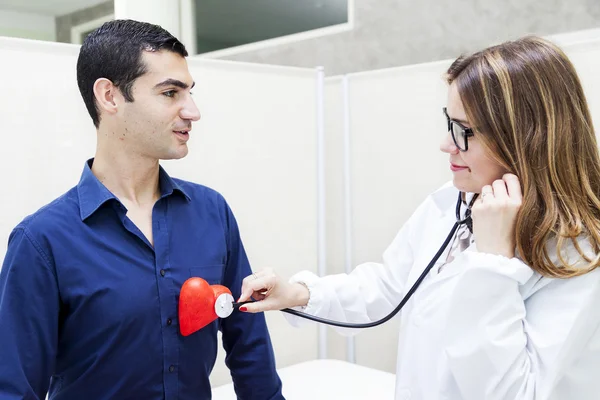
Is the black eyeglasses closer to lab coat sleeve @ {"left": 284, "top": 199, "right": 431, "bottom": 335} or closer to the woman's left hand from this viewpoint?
the woman's left hand

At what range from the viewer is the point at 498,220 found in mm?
1109

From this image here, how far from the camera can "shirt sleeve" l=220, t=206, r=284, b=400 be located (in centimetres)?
150

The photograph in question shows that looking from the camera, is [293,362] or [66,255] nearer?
[66,255]

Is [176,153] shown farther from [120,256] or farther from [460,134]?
[460,134]

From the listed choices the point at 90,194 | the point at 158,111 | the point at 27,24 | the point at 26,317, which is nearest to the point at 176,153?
the point at 158,111

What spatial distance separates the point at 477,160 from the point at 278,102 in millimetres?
1085

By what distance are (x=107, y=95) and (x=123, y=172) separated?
163 mm

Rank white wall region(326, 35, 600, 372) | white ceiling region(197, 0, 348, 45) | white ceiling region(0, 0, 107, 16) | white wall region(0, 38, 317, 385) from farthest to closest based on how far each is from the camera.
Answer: white ceiling region(0, 0, 107, 16)
white ceiling region(197, 0, 348, 45)
white wall region(326, 35, 600, 372)
white wall region(0, 38, 317, 385)

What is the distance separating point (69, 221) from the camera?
125 centimetres

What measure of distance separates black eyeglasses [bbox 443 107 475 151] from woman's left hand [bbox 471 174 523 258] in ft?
0.38

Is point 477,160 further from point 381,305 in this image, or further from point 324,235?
point 324,235

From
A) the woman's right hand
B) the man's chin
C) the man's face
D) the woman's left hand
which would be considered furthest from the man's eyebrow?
the woman's left hand

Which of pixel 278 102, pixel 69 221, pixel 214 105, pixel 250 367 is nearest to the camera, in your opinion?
pixel 69 221

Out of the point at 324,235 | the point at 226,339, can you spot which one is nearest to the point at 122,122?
the point at 226,339
